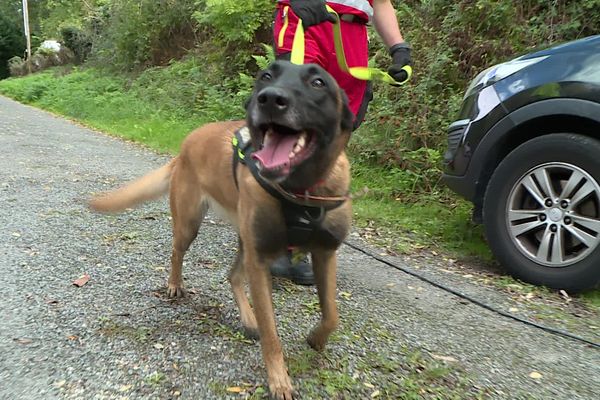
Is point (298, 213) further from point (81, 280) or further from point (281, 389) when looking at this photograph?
point (81, 280)

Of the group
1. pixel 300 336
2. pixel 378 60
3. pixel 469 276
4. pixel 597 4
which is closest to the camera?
pixel 300 336

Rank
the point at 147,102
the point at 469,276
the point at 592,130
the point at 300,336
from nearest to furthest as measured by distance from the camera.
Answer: the point at 300,336
the point at 592,130
the point at 469,276
the point at 147,102

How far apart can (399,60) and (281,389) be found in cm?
206

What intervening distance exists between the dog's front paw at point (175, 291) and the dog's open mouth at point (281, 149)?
1.54 m

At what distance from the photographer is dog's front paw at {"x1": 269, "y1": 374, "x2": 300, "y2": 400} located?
7.77 feet

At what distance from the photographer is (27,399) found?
2.23m

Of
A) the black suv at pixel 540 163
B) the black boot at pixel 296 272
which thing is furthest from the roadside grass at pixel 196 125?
the black boot at pixel 296 272

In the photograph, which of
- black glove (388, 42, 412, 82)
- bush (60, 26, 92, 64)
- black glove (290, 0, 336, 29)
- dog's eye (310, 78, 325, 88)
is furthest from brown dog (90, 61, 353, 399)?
bush (60, 26, 92, 64)

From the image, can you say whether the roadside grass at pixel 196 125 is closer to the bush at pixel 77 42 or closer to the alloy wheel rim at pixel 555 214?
the alloy wheel rim at pixel 555 214

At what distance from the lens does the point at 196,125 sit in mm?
11906

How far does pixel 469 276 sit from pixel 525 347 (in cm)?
122

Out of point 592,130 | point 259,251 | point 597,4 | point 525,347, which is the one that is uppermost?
point 597,4

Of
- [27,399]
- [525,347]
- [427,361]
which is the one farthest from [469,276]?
[27,399]

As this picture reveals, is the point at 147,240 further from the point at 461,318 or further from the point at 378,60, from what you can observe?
the point at 378,60
